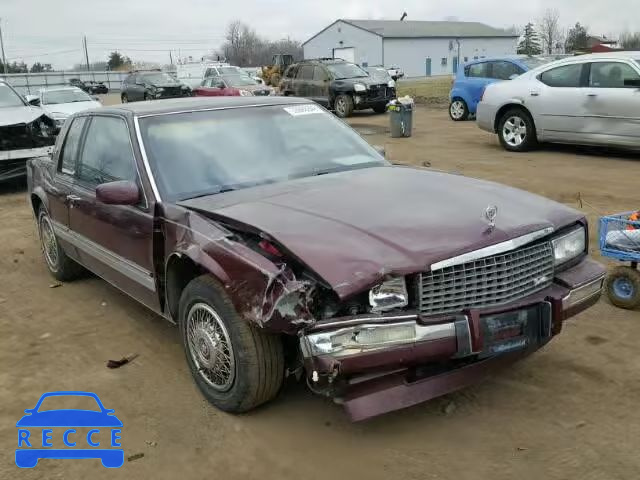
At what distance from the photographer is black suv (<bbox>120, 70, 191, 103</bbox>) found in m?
26.6

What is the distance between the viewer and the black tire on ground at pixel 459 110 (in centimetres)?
1781

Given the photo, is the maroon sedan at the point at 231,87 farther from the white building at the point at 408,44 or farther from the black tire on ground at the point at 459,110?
the white building at the point at 408,44

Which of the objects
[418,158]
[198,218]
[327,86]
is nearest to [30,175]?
[198,218]

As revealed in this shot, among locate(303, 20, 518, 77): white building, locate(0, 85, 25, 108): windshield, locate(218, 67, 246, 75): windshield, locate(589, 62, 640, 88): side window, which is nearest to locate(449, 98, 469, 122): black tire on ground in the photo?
locate(589, 62, 640, 88): side window

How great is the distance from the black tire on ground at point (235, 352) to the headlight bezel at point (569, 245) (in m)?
1.60

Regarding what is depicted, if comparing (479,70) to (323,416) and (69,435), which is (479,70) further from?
(69,435)

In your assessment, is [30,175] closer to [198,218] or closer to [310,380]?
[198,218]

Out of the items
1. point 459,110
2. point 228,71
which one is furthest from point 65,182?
point 228,71

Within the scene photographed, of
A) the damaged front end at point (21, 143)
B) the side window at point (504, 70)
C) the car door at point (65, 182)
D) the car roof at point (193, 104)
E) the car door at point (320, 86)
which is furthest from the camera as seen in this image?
the car door at point (320, 86)

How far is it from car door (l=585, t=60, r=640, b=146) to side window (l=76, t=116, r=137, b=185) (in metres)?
8.33

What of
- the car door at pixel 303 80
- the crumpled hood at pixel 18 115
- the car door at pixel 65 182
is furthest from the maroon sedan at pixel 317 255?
the car door at pixel 303 80

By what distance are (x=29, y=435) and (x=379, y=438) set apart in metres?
1.88

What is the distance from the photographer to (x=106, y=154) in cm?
460

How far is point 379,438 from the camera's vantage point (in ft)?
10.4
